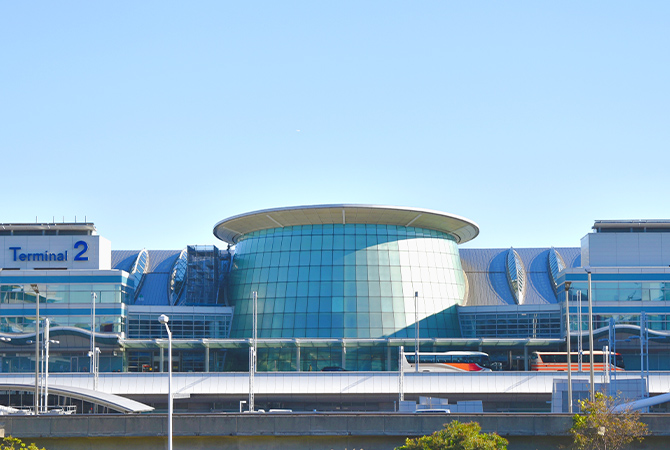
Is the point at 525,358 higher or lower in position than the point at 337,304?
lower

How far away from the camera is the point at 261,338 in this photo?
9825 cm

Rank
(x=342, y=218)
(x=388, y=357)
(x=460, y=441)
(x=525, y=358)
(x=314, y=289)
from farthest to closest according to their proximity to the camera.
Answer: (x=342, y=218) → (x=314, y=289) → (x=525, y=358) → (x=388, y=357) → (x=460, y=441)

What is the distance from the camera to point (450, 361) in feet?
285

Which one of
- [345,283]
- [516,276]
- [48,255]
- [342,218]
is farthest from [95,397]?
[516,276]

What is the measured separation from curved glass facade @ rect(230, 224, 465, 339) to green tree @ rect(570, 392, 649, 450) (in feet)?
176

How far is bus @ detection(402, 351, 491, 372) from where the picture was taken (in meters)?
84.9

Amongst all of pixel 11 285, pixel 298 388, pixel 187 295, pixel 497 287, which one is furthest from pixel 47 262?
pixel 497 287

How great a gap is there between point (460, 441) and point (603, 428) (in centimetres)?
715

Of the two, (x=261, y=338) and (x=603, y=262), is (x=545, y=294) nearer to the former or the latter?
(x=603, y=262)

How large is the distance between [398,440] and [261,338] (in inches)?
2131

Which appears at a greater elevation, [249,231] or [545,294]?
[249,231]

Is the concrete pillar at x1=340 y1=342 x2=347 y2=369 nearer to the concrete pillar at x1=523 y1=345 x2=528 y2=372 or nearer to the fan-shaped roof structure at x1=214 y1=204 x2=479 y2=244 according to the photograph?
the fan-shaped roof structure at x1=214 y1=204 x2=479 y2=244

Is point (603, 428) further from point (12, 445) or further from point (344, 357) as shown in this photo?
point (344, 357)

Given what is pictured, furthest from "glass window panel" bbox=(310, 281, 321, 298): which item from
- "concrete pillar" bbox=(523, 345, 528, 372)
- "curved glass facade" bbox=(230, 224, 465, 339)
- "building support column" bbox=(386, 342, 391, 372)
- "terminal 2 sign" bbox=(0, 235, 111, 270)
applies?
"terminal 2 sign" bbox=(0, 235, 111, 270)
